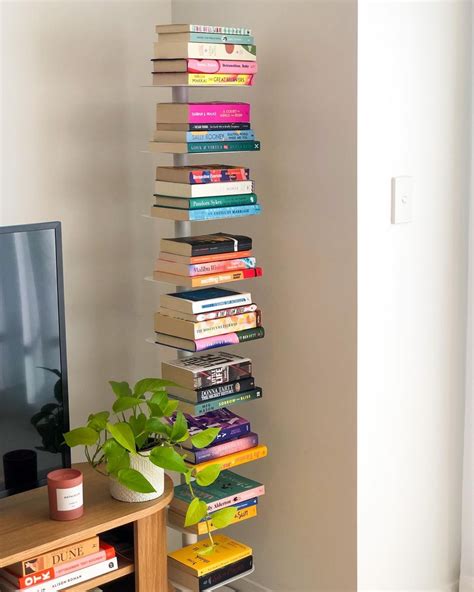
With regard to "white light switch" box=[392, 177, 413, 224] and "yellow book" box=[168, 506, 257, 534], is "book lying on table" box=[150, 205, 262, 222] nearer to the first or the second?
"white light switch" box=[392, 177, 413, 224]

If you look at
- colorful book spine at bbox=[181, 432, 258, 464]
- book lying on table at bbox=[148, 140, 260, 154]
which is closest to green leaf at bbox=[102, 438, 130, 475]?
colorful book spine at bbox=[181, 432, 258, 464]

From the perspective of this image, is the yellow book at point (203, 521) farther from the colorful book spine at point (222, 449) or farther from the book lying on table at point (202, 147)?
the book lying on table at point (202, 147)

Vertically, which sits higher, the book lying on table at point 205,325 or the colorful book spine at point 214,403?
the book lying on table at point 205,325

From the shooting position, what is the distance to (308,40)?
85.2 inches

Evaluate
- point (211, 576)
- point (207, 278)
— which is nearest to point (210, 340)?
point (207, 278)

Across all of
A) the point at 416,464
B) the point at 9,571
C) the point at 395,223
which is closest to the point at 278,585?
the point at 416,464

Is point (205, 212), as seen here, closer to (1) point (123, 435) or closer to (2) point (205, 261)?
(2) point (205, 261)

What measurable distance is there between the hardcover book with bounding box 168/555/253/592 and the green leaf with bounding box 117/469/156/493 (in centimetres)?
35

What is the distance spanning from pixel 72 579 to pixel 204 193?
0.91 meters

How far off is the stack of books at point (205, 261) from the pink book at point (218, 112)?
29cm

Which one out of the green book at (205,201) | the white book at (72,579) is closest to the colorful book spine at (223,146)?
the green book at (205,201)

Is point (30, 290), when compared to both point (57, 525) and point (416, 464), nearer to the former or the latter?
point (57, 525)

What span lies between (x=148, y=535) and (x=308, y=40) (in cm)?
122

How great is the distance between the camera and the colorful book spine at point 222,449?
7.13ft
